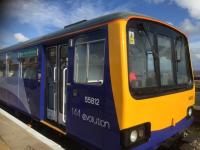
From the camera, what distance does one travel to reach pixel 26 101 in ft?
22.6

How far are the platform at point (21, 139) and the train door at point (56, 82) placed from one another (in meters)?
0.66

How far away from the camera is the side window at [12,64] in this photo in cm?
777

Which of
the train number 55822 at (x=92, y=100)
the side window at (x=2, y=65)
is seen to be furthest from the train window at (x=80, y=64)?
the side window at (x=2, y=65)

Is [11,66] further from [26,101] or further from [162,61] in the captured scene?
[162,61]

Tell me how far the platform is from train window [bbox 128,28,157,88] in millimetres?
1767

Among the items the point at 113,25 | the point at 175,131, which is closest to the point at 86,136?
the point at 175,131

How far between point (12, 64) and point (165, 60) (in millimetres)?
5697

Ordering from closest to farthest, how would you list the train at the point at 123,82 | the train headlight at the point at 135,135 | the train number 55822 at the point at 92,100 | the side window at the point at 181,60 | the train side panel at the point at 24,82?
the train headlight at the point at 135,135, the train at the point at 123,82, the train number 55822 at the point at 92,100, the side window at the point at 181,60, the train side panel at the point at 24,82

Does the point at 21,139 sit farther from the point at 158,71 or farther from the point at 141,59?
the point at 158,71

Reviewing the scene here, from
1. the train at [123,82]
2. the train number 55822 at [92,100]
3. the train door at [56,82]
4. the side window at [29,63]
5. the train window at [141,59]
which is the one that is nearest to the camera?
the train at [123,82]

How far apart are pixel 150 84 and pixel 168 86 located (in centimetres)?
58

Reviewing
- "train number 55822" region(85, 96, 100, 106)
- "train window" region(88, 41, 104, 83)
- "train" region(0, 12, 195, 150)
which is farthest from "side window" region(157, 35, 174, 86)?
"train number 55822" region(85, 96, 100, 106)

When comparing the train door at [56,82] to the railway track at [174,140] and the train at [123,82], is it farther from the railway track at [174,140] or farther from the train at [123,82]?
the railway track at [174,140]

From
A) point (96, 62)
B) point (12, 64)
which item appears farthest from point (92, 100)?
point (12, 64)
